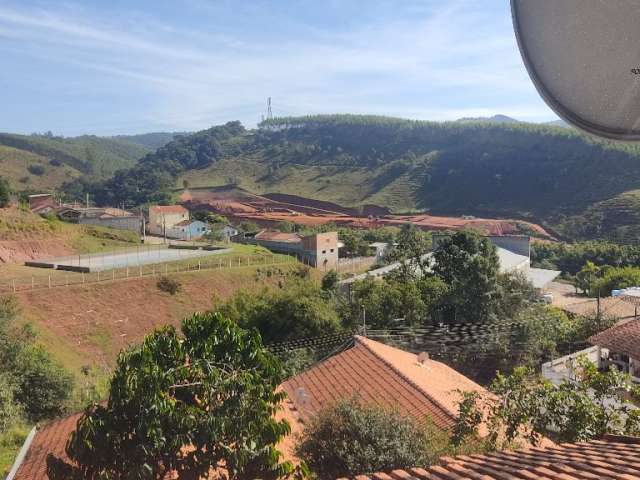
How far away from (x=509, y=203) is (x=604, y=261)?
2652cm

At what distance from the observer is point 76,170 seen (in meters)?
94.2

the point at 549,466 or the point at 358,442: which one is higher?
the point at 549,466

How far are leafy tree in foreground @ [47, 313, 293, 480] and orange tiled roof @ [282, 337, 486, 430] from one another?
3799 mm

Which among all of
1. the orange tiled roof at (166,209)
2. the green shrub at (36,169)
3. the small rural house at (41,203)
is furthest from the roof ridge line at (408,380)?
the green shrub at (36,169)

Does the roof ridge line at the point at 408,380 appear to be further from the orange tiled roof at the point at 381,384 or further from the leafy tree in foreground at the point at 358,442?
the leafy tree in foreground at the point at 358,442

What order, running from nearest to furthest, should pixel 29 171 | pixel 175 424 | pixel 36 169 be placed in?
pixel 175 424 < pixel 29 171 < pixel 36 169

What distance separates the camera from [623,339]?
12891 mm

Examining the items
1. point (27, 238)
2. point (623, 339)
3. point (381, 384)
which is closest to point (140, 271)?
point (27, 238)

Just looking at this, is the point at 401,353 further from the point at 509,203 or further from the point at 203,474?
the point at 509,203

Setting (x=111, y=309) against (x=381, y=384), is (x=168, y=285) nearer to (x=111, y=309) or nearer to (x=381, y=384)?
(x=111, y=309)

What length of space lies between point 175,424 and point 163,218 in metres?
41.9

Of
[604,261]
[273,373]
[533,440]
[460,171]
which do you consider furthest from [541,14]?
[460,171]

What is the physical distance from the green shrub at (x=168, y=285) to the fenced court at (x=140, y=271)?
0.88 meters

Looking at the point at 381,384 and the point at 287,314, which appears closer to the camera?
the point at 381,384
